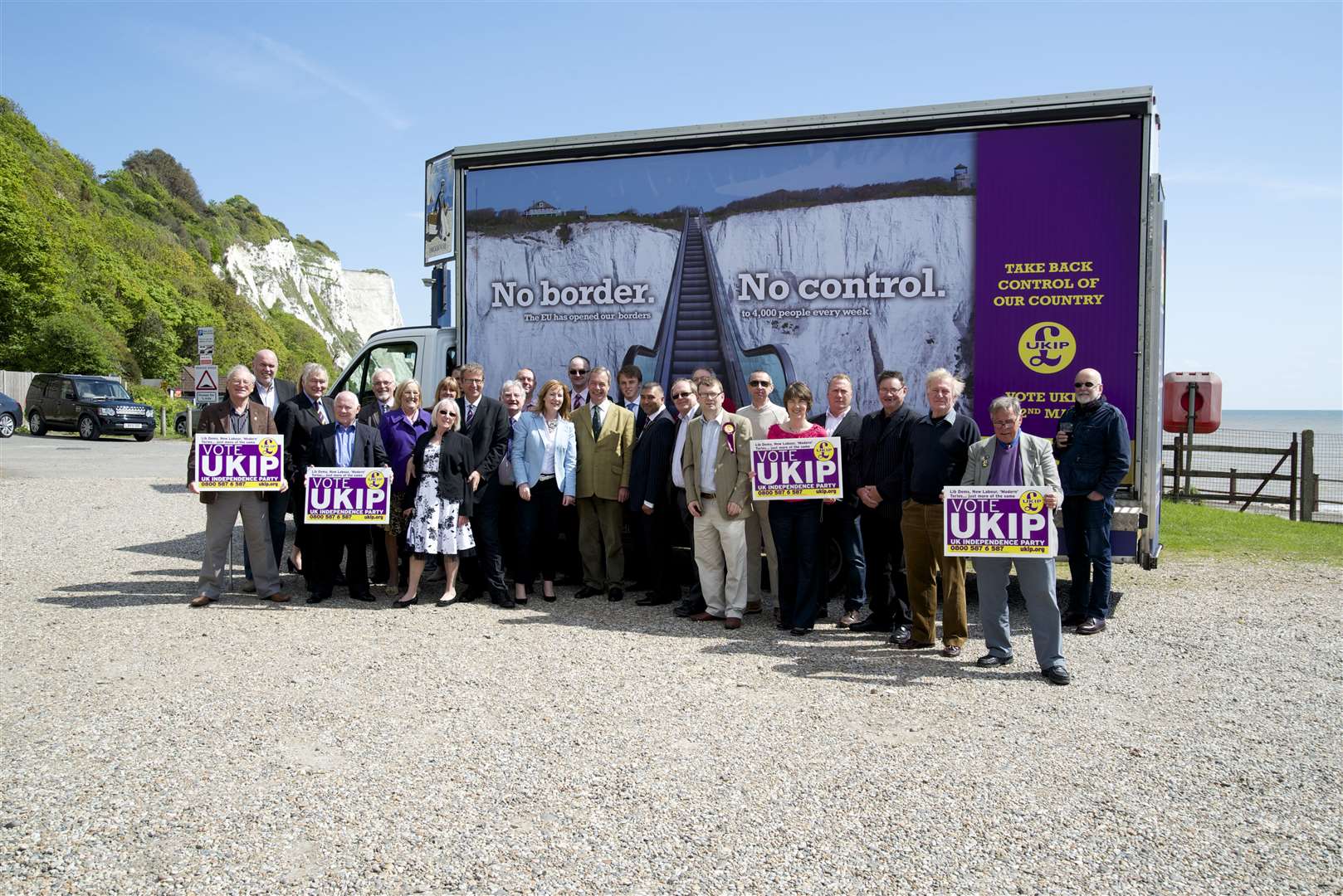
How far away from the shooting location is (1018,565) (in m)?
5.67

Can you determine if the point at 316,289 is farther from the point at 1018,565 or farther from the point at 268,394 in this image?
the point at 1018,565

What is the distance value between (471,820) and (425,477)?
3994 millimetres

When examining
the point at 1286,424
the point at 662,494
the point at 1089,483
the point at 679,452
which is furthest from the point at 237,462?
the point at 1286,424

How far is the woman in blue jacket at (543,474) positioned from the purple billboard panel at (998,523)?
10.1 ft

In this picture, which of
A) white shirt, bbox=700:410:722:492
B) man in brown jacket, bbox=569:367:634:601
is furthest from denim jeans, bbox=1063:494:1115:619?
man in brown jacket, bbox=569:367:634:601

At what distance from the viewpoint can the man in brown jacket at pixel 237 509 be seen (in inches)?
279

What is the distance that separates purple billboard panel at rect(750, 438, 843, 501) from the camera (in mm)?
6336

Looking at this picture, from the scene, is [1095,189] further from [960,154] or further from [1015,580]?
[1015,580]

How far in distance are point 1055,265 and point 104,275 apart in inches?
2022

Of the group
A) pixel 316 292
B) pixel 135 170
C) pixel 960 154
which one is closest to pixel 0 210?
pixel 960 154

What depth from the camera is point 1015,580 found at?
8.62 meters

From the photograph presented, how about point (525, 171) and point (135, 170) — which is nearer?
point (525, 171)

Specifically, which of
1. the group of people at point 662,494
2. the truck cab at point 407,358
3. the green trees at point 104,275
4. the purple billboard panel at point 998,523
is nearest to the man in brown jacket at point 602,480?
the group of people at point 662,494

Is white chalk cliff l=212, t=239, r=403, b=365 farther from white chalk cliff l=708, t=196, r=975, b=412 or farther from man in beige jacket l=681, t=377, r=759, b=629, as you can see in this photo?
man in beige jacket l=681, t=377, r=759, b=629
